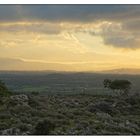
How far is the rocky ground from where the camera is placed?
18.8 metres

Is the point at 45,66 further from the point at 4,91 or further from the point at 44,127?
the point at 4,91

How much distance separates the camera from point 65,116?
2122cm

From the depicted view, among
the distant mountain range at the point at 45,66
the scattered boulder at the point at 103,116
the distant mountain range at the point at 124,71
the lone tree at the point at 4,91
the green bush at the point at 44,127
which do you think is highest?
the distant mountain range at the point at 45,66

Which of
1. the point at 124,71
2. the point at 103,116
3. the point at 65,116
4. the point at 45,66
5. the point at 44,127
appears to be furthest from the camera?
the point at 124,71

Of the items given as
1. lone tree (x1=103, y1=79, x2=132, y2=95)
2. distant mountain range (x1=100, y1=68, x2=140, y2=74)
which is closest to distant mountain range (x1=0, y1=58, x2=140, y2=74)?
distant mountain range (x1=100, y1=68, x2=140, y2=74)

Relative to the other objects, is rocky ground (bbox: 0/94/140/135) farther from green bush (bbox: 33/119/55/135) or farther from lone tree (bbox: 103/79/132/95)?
lone tree (bbox: 103/79/132/95)

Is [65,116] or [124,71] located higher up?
[124,71]

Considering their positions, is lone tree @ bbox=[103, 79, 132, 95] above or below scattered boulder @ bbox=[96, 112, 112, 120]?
above

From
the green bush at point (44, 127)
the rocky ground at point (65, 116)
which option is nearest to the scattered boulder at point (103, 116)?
the rocky ground at point (65, 116)

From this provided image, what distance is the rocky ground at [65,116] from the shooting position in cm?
1875

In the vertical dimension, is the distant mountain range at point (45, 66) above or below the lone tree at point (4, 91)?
above

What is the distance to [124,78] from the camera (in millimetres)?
24078

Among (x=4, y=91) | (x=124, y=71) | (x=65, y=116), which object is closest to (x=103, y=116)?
(x=65, y=116)

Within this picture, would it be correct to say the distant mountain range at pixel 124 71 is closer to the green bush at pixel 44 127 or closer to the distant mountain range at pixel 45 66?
the distant mountain range at pixel 45 66
